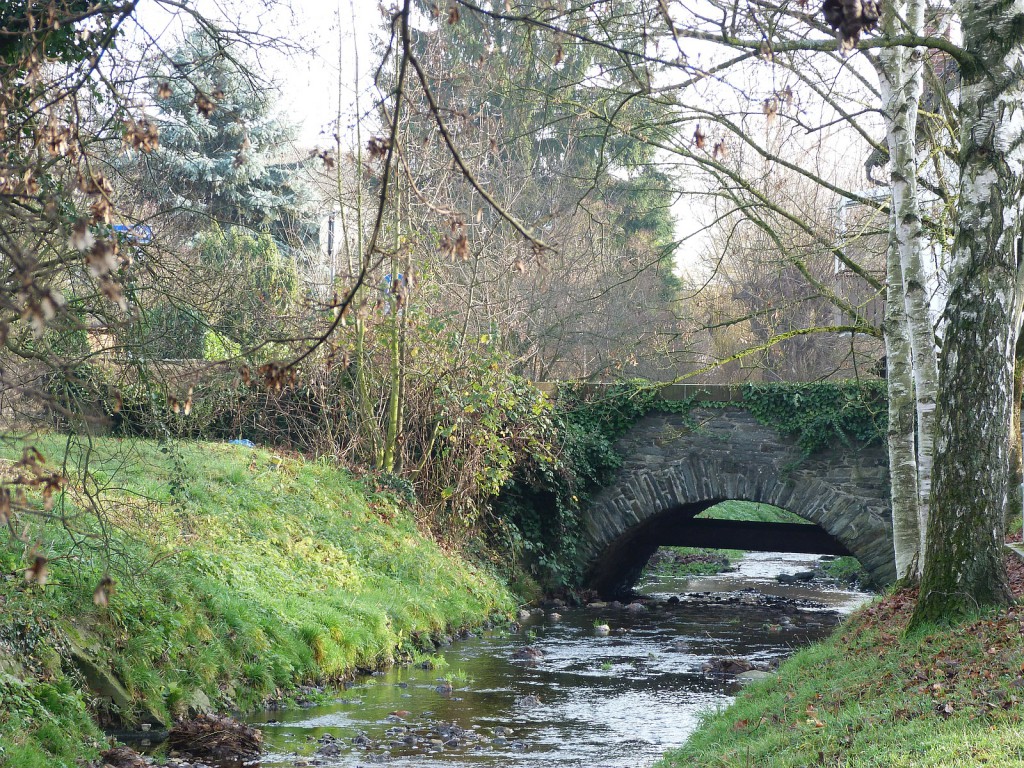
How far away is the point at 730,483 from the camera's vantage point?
50.2ft

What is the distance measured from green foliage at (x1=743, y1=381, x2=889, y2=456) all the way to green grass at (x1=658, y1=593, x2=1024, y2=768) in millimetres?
6592

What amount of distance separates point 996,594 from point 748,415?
→ 848 centimetres

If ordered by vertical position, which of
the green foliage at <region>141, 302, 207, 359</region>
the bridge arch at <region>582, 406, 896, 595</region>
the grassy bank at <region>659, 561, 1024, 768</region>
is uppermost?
the green foliage at <region>141, 302, 207, 359</region>

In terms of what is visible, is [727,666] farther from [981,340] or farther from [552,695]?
[981,340]

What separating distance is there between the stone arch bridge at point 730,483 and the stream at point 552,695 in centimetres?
129

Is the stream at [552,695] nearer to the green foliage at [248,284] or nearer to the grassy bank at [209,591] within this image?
the grassy bank at [209,591]

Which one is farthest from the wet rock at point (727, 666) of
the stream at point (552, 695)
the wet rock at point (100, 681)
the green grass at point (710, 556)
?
the green grass at point (710, 556)

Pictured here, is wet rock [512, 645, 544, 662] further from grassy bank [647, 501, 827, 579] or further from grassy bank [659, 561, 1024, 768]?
grassy bank [647, 501, 827, 579]

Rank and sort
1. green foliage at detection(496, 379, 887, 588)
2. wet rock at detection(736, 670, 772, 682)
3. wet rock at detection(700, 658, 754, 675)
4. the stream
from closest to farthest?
the stream < wet rock at detection(736, 670, 772, 682) < wet rock at detection(700, 658, 754, 675) < green foliage at detection(496, 379, 887, 588)

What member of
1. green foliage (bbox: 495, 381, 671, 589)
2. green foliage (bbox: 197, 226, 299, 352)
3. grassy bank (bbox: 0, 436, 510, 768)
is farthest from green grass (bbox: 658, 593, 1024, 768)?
green foliage (bbox: 495, 381, 671, 589)

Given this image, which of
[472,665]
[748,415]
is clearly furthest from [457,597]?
[748,415]

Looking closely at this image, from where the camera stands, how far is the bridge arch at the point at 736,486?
14.5m

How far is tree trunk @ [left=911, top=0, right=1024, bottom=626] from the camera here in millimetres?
6754

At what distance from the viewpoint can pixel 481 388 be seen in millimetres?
14266
